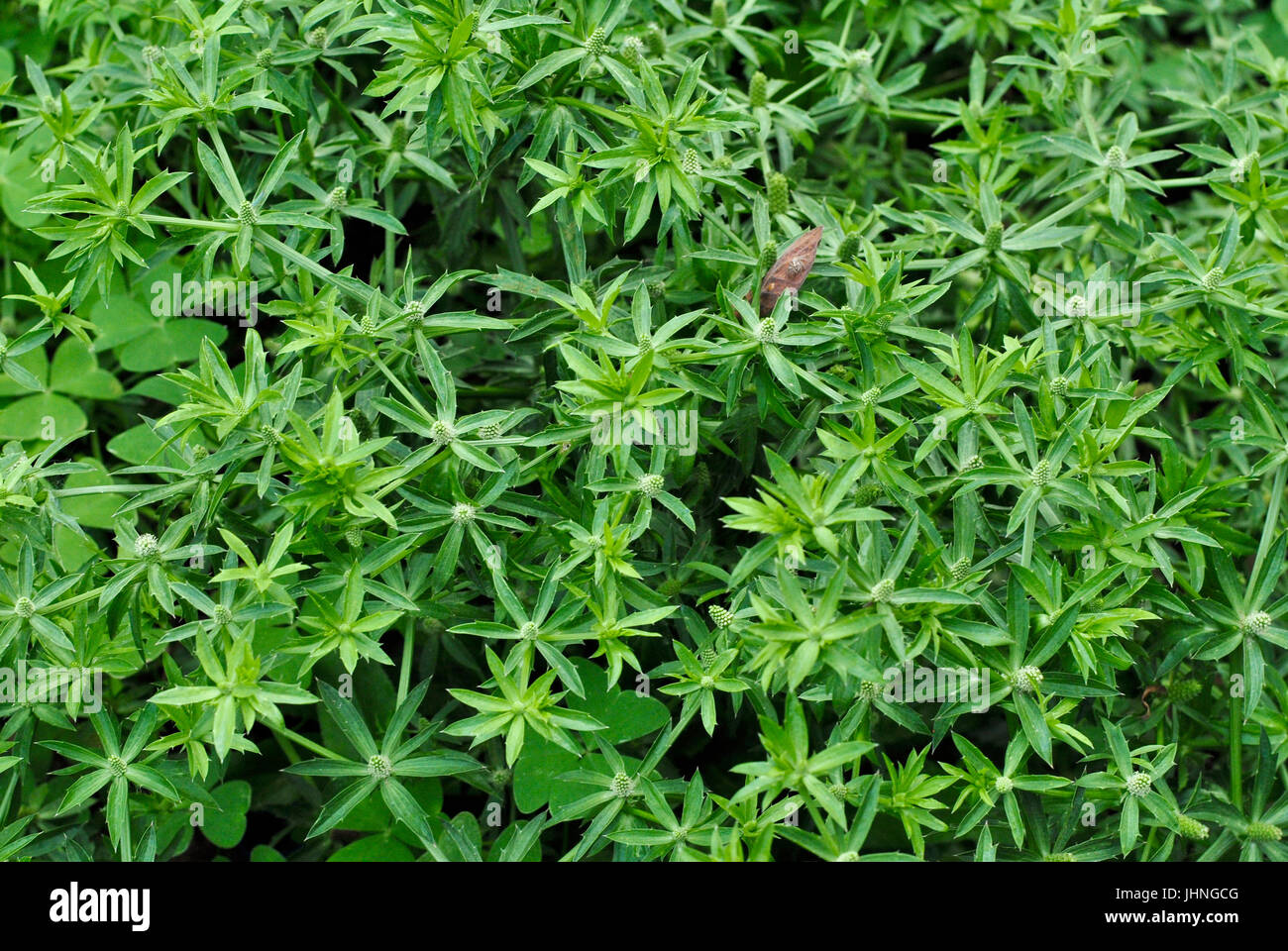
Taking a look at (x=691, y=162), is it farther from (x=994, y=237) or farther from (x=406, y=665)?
(x=406, y=665)

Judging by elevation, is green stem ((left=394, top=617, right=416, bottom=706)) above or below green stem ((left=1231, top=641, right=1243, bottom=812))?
above

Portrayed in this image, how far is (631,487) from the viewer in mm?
1842

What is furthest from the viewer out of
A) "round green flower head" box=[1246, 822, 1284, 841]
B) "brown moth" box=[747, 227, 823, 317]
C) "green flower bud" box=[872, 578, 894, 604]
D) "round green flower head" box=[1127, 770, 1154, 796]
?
"brown moth" box=[747, 227, 823, 317]

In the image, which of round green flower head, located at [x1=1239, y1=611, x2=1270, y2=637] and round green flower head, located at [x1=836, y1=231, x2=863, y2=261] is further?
round green flower head, located at [x1=836, y1=231, x2=863, y2=261]

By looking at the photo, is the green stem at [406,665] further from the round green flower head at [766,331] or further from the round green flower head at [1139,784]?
the round green flower head at [1139,784]

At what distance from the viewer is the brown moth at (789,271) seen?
2.11 m

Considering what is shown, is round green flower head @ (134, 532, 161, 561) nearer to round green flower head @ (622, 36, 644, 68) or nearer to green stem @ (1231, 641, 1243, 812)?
round green flower head @ (622, 36, 644, 68)

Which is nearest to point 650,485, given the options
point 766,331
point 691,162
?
point 766,331

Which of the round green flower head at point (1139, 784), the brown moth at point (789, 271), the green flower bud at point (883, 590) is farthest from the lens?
the brown moth at point (789, 271)

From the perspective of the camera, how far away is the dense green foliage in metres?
1.80

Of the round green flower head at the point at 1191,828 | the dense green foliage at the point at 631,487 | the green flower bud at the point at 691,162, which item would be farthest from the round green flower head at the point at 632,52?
the round green flower head at the point at 1191,828

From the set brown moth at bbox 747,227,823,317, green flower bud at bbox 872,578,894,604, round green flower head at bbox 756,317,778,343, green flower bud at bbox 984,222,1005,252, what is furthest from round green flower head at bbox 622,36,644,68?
green flower bud at bbox 872,578,894,604

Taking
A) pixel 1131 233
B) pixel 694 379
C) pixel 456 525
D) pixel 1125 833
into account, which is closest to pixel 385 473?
pixel 456 525

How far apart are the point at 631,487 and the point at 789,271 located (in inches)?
22.5
